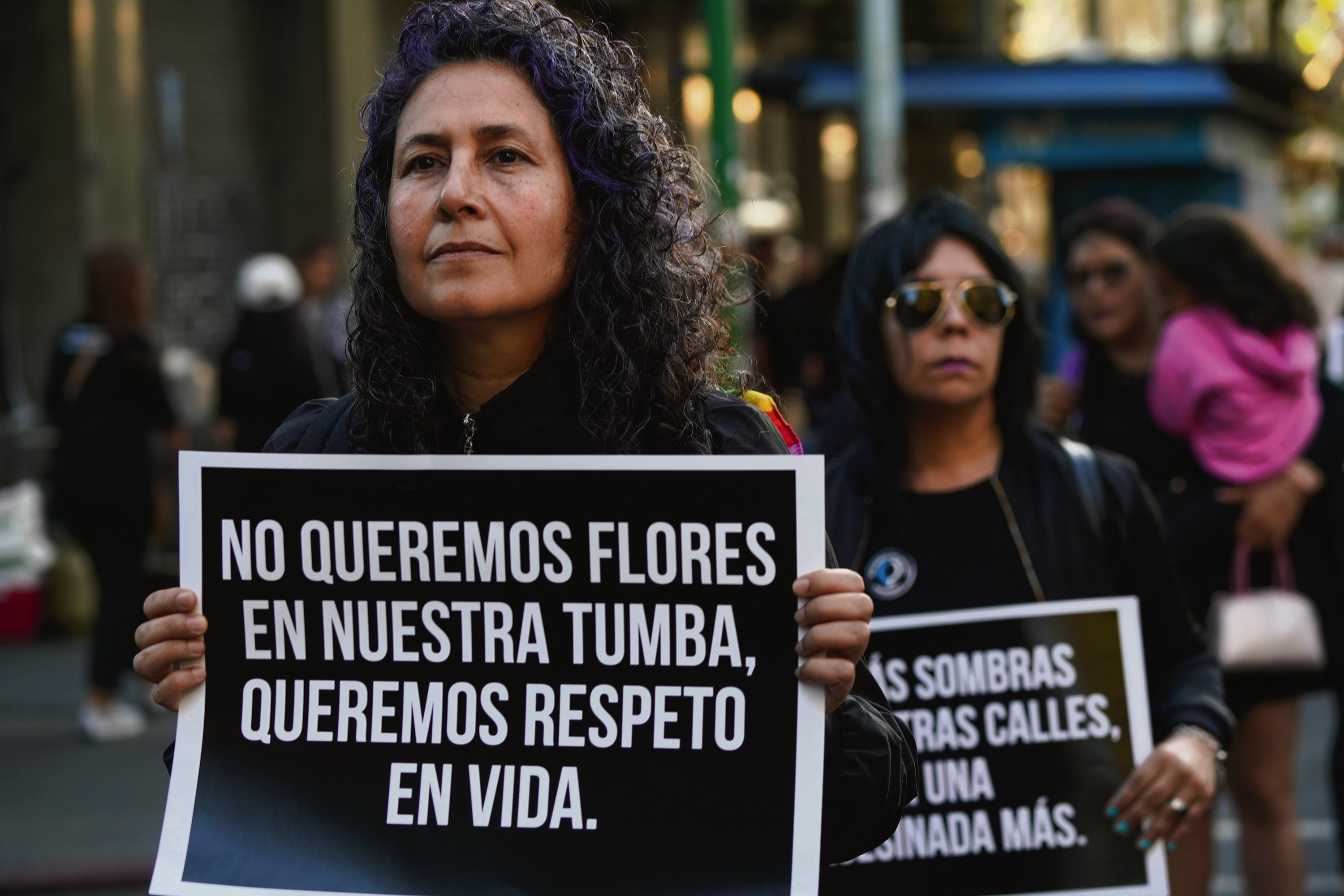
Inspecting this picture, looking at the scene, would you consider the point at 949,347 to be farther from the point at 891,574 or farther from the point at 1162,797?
the point at 1162,797

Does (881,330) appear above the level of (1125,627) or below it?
above

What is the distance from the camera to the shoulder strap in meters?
3.12

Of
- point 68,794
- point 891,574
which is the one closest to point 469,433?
point 891,574

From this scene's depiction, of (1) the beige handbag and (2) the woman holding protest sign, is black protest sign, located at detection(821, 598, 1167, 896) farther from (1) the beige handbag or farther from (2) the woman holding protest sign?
(1) the beige handbag

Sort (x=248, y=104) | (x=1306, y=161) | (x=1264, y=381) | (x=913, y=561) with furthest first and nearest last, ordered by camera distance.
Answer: (x=1306, y=161), (x=248, y=104), (x=1264, y=381), (x=913, y=561)

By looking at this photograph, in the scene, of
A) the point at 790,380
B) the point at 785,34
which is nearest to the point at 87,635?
the point at 790,380

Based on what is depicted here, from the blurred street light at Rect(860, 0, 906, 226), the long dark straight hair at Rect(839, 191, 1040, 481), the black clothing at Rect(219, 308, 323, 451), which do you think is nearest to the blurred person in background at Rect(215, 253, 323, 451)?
the black clothing at Rect(219, 308, 323, 451)

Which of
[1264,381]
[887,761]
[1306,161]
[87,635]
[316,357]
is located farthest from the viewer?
[1306,161]

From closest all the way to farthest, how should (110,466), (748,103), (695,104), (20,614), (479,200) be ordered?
1. (479,200)
2. (110,466)
3. (20,614)
4. (748,103)
5. (695,104)

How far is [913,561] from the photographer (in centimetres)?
318

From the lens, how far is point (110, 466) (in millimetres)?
7848

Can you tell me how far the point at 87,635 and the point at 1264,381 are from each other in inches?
300

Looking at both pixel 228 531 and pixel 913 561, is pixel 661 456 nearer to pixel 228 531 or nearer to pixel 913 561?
pixel 228 531

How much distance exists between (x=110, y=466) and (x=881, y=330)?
532 centimetres
